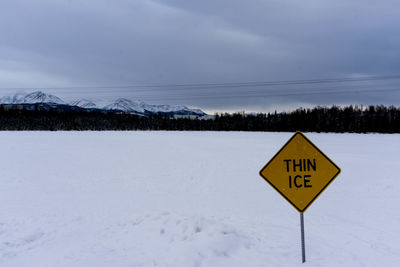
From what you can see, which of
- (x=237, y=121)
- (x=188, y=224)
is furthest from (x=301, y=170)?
(x=237, y=121)

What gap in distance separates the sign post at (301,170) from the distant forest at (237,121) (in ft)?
300

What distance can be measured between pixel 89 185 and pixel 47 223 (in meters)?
4.85

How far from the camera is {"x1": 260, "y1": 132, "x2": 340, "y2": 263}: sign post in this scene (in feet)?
14.1

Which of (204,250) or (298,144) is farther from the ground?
(298,144)

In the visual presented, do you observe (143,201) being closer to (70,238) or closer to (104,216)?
(104,216)

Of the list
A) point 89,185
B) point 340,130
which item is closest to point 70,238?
point 89,185

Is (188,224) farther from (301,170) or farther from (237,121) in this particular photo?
(237,121)

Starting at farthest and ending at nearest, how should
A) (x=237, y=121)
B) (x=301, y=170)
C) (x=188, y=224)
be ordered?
(x=237, y=121), (x=188, y=224), (x=301, y=170)

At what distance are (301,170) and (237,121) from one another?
403ft

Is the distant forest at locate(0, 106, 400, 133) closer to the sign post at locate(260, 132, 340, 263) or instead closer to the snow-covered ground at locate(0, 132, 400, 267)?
the snow-covered ground at locate(0, 132, 400, 267)

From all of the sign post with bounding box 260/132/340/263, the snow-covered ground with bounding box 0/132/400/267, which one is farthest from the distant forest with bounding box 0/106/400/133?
the sign post with bounding box 260/132/340/263

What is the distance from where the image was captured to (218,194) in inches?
387

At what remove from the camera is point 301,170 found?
4312mm

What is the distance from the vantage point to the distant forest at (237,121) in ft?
282
